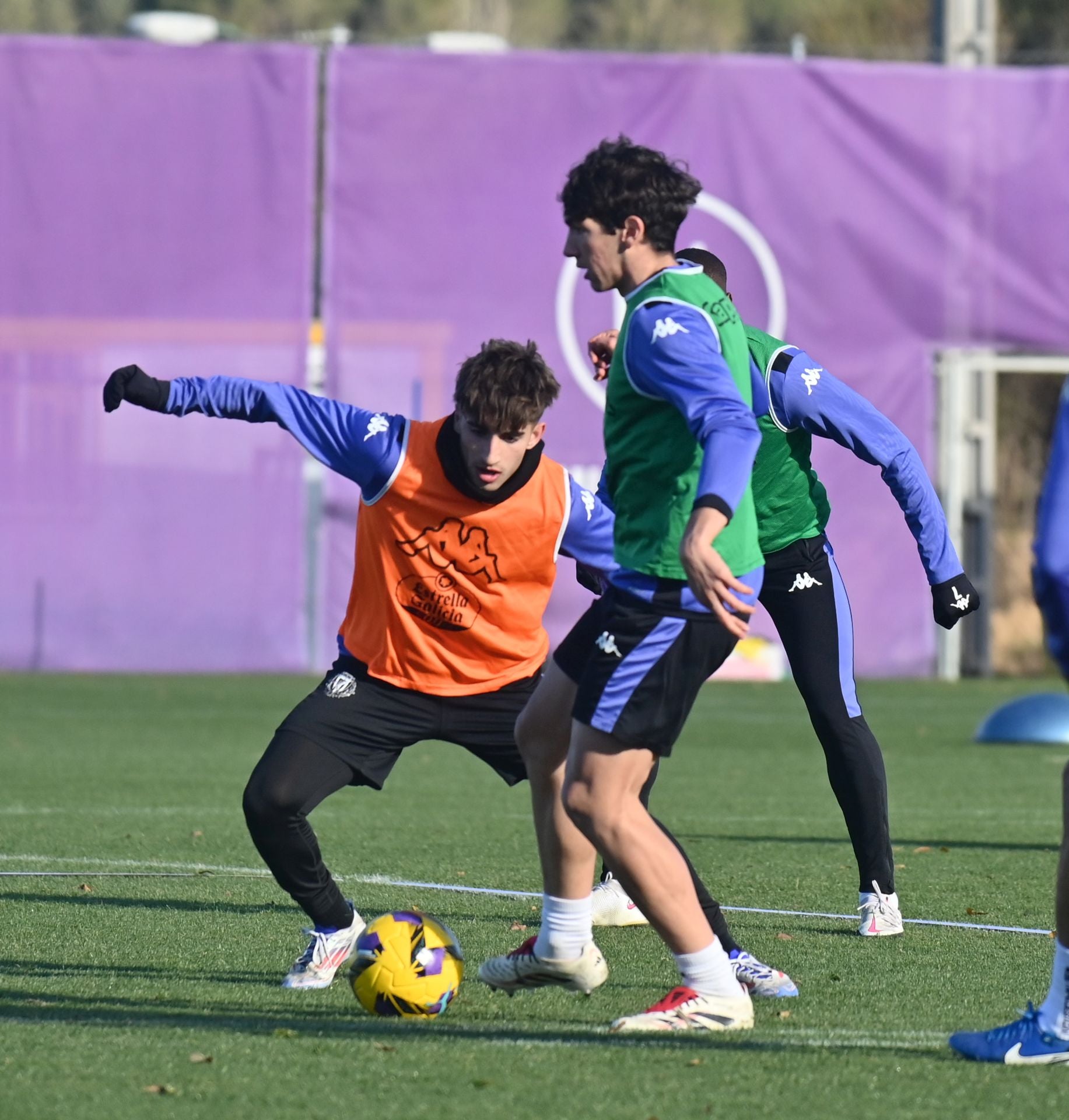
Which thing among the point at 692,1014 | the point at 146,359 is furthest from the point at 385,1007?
the point at 146,359

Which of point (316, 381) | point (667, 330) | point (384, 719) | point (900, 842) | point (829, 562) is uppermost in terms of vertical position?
point (316, 381)

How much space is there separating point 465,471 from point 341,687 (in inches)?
27.2

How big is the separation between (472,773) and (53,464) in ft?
25.1

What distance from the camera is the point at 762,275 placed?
1889 cm

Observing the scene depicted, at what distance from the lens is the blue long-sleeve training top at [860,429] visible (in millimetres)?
6324

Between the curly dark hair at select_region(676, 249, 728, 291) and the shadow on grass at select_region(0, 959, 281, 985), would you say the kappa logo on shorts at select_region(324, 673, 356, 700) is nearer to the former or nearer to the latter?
the shadow on grass at select_region(0, 959, 281, 985)

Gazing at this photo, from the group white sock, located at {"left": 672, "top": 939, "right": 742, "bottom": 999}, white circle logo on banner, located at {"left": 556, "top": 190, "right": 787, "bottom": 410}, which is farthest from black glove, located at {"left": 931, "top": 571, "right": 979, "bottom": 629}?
white circle logo on banner, located at {"left": 556, "top": 190, "right": 787, "bottom": 410}

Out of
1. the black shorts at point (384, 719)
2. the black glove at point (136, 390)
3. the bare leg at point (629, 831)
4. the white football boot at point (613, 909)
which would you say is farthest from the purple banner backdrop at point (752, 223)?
the bare leg at point (629, 831)

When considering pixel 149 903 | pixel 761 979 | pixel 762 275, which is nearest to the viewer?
pixel 761 979

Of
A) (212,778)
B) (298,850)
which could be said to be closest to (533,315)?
(212,778)

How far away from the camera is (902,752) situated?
13.0 metres

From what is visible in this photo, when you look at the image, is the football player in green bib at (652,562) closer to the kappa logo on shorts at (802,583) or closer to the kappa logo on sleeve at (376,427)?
the kappa logo on sleeve at (376,427)

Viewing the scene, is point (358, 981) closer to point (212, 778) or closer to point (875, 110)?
point (212, 778)

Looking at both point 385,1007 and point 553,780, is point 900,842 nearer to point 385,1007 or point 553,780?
point 553,780
